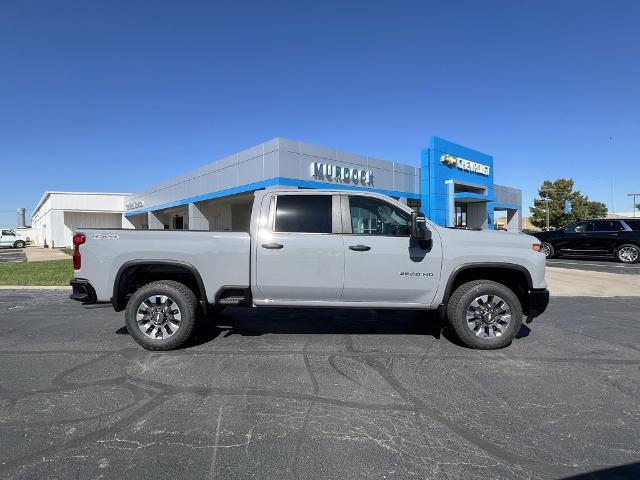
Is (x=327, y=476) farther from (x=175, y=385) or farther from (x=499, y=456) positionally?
Result: (x=175, y=385)

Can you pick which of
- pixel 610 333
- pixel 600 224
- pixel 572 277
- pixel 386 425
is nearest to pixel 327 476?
pixel 386 425

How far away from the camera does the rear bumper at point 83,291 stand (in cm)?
532

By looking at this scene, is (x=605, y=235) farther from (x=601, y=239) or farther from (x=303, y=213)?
(x=303, y=213)

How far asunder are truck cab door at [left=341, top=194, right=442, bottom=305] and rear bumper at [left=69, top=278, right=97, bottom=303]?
320 centimetres

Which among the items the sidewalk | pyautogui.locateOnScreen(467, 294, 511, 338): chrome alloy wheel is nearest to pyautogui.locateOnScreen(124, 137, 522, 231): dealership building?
the sidewalk

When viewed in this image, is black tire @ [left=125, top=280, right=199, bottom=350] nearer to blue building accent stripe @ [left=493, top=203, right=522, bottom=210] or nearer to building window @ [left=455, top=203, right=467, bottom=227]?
building window @ [left=455, top=203, right=467, bottom=227]

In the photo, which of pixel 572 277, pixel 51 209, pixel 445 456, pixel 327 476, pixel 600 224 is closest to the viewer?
pixel 327 476

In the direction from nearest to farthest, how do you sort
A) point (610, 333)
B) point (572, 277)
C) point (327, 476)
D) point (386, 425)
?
point (327, 476) < point (386, 425) < point (610, 333) < point (572, 277)

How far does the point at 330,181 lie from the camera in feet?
69.1

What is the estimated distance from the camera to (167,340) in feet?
17.2

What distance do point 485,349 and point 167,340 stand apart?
159 inches

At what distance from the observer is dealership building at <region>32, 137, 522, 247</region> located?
1981cm

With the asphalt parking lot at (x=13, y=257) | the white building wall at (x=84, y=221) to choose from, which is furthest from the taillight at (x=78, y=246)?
the white building wall at (x=84, y=221)

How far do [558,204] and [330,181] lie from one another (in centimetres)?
4991
